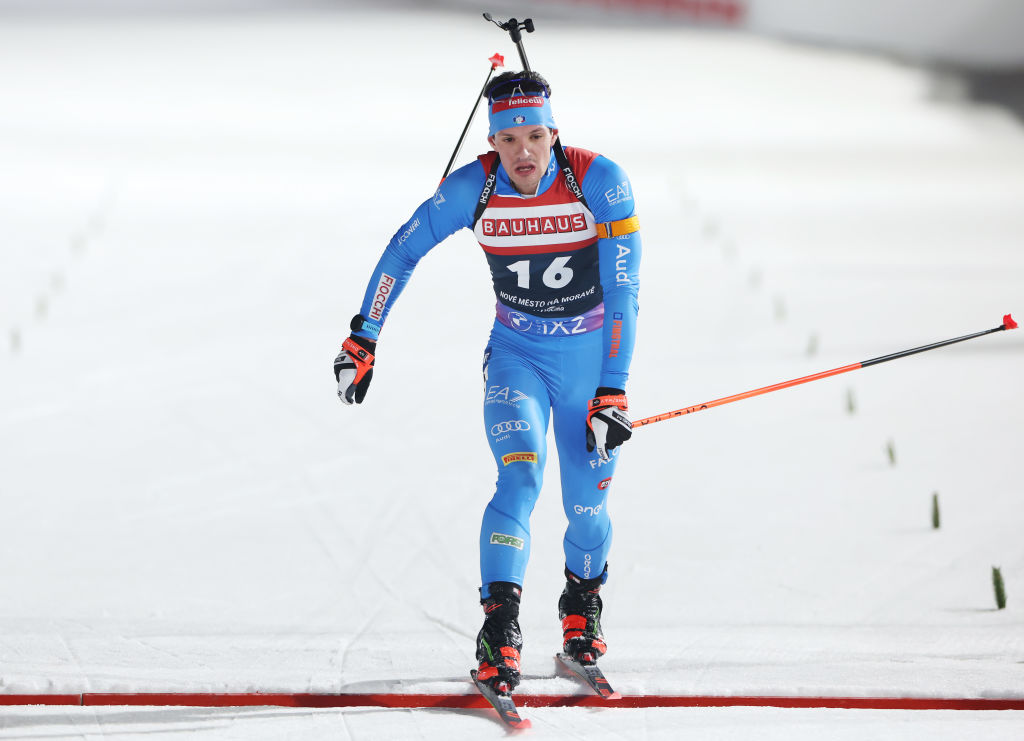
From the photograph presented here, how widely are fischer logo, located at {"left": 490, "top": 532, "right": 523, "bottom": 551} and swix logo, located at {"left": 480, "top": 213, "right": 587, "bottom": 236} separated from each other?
38.3 inches

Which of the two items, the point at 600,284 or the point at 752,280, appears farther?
the point at 752,280

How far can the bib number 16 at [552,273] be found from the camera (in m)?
3.91

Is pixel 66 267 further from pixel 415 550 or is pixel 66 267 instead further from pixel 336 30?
pixel 336 30

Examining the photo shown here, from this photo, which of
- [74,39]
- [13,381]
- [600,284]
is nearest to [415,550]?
[600,284]

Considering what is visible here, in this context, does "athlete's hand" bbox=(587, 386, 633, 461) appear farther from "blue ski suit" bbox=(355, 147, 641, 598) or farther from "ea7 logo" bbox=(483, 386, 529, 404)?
"ea7 logo" bbox=(483, 386, 529, 404)

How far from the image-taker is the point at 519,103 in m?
3.71

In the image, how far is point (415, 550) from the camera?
5.56 m

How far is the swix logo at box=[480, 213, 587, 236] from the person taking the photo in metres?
3.84

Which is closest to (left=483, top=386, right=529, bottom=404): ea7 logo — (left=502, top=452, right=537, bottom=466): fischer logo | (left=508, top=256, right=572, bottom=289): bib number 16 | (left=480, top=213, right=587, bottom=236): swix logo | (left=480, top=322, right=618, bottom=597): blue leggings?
(left=480, top=322, right=618, bottom=597): blue leggings

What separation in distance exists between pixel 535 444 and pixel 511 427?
0.10 meters

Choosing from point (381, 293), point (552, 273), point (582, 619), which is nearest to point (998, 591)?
point (582, 619)

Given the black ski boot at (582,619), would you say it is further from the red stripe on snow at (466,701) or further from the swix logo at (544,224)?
the swix logo at (544,224)

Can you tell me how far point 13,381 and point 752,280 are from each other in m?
6.15

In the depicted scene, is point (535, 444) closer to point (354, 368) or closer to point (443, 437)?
point (354, 368)
